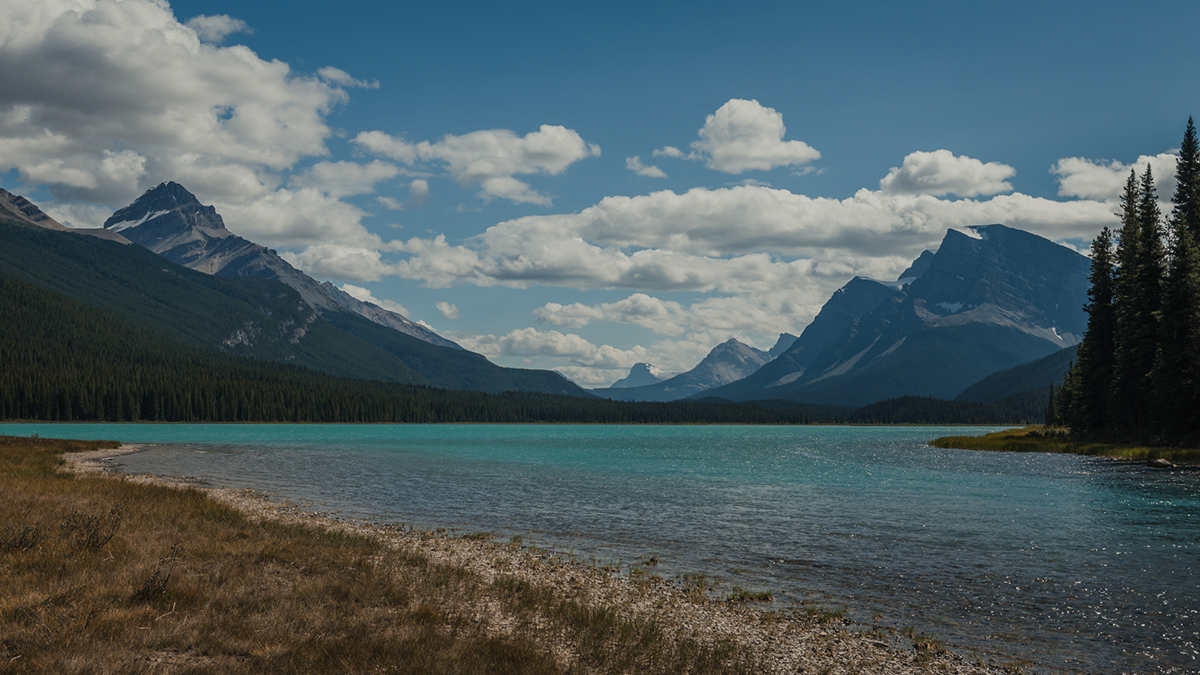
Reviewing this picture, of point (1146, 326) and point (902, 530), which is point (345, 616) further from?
point (1146, 326)

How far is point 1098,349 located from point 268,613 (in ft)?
350

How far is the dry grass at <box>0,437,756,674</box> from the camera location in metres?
12.8

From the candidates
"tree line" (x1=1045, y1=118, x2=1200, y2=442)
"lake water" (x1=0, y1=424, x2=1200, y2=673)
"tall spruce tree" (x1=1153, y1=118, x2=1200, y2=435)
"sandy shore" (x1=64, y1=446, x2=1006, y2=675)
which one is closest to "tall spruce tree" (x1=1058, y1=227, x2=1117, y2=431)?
"tree line" (x1=1045, y1=118, x2=1200, y2=442)

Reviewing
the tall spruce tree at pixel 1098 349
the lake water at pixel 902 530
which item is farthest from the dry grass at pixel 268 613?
the tall spruce tree at pixel 1098 349

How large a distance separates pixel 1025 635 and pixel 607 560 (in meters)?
14.6

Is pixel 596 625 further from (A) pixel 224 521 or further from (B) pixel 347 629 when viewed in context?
(A) pixel 224 521

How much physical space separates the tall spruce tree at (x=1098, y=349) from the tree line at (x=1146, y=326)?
111 mm

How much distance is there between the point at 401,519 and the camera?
38500 mm

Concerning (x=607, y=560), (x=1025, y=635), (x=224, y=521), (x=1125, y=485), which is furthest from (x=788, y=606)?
A: (x=1125, y=485)

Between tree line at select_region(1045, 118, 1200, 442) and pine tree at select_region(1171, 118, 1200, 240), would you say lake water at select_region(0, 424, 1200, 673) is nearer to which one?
tree line at select_region(1045, 118, 1200, 442)

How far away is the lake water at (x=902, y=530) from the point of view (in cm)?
1998

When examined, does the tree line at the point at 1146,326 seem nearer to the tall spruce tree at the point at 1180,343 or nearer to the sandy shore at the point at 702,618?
the tall spruce tree at the point at 1180,343

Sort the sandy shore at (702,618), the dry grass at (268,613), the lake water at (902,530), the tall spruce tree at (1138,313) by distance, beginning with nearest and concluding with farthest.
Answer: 1. the dry grass at (268,613)
2. the sandy shore at (702,618)
3. the lake water at (902,530)
4. the tall spruce tree at (1138,313)

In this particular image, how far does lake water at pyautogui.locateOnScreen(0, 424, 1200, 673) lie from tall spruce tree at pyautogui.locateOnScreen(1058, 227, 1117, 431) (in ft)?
64.0
